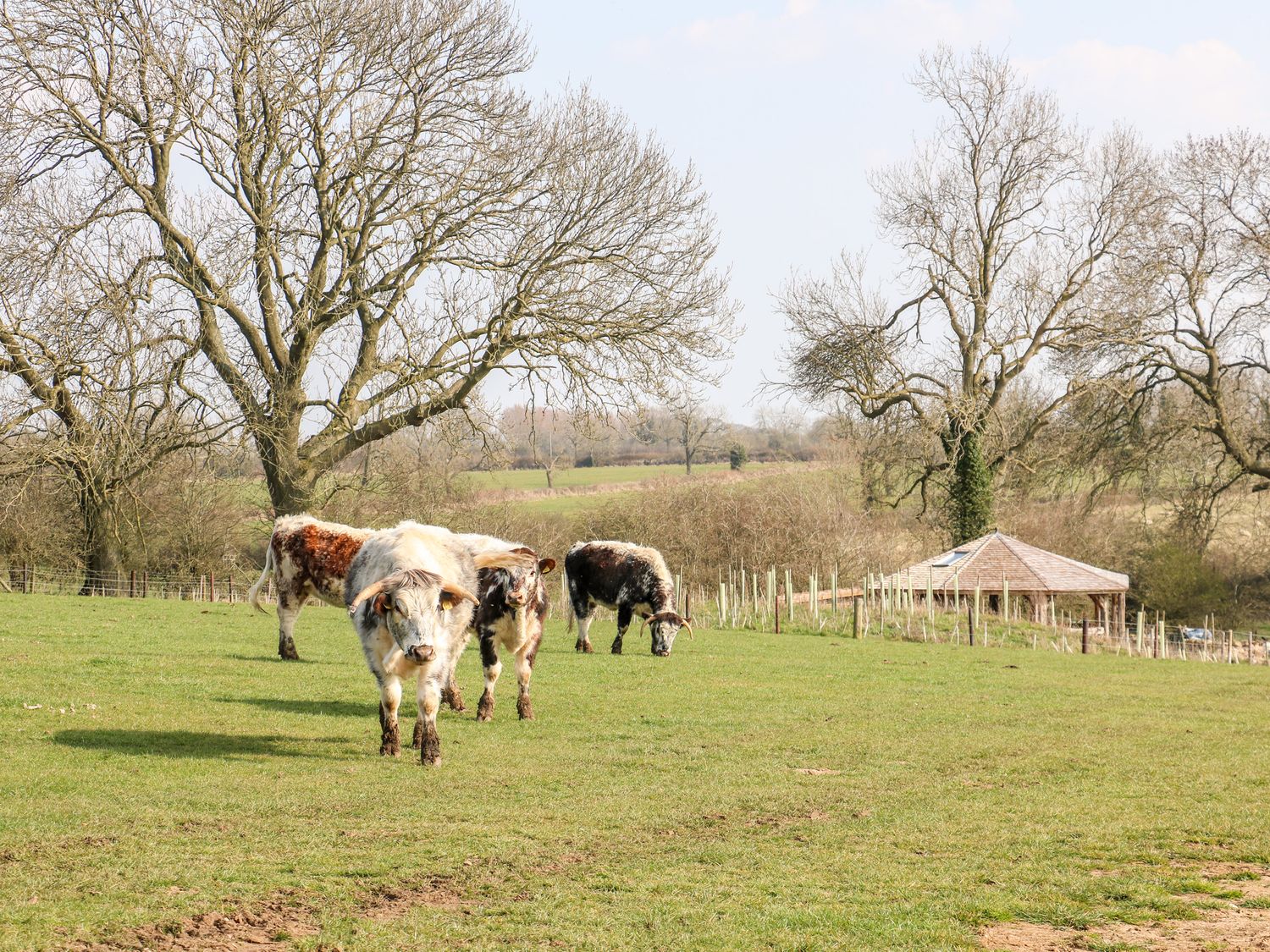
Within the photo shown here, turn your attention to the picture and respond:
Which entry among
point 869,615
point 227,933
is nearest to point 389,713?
point 227,933

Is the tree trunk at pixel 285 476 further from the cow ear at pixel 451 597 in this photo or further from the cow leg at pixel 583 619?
the cow ear at pixel 451 597

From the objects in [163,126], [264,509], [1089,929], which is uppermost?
[163,126]

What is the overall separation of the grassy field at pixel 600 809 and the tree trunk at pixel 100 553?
1716cm

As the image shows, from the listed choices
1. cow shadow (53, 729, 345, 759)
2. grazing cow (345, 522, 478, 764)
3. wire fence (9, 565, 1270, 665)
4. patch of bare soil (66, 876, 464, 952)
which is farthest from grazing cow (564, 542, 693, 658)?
patch of bare soil (66, 876, 464, 952)

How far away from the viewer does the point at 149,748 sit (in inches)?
432

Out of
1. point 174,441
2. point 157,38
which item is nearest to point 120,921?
point 174,441

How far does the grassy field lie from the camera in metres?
6.76

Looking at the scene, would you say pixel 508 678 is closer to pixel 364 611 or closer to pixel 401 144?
pixel 364 611

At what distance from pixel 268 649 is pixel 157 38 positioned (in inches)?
630

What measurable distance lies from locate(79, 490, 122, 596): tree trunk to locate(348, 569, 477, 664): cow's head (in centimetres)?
2572

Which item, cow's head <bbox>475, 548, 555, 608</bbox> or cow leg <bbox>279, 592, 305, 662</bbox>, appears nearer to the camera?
cow's head <bbox>475, 548, 555, 608</bbox>

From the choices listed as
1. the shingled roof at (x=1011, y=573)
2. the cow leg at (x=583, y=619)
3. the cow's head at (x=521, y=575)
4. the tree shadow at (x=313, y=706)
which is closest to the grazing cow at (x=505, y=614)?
the cow's head at (x=521, y=575)

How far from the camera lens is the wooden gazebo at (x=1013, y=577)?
127 feet

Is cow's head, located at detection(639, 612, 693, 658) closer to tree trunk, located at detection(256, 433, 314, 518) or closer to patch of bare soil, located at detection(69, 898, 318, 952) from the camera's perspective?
tree trunk, located at detection(256, 433, 314, 518)
